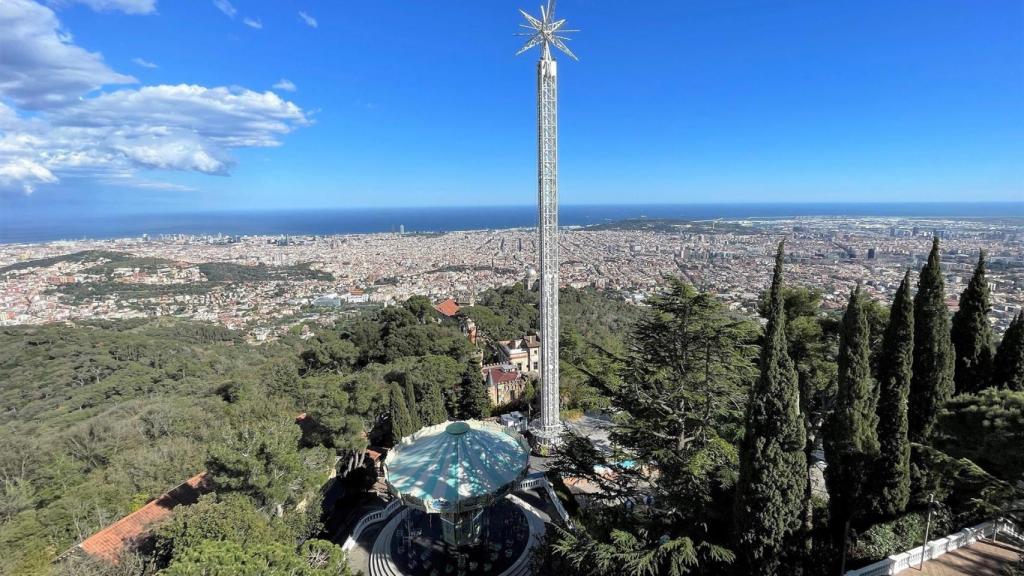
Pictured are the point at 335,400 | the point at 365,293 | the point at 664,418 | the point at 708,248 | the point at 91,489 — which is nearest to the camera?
the point at 664,418

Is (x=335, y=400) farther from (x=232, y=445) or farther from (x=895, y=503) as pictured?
(x=895, y=503)

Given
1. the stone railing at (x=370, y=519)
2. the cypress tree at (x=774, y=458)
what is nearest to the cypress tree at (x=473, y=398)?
the stone railing at (x=370, y=519)

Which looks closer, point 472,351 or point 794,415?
point 794,415

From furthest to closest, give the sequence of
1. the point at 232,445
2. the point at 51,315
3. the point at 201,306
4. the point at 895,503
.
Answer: the point at 201,306 → the point at 51,315 → the point at 232,445 → the point at 895,503

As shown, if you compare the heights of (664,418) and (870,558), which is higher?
(664,418)

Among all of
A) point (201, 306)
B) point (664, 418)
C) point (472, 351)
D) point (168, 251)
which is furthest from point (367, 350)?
point (168, 251)

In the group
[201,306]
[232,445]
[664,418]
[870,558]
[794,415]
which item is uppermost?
[794,415]
